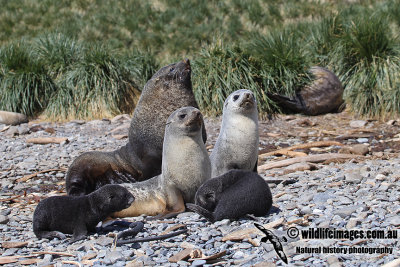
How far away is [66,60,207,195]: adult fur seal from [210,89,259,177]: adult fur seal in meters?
0.72

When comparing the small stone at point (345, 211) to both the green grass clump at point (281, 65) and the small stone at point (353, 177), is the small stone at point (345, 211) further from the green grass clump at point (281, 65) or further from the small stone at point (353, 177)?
the green grass clump at point (281, 65)

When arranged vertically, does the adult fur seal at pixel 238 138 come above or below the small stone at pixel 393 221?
above

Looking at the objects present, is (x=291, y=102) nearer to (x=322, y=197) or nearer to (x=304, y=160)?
(x=304, y=160)

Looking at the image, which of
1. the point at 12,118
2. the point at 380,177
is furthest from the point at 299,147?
the point at 12,118

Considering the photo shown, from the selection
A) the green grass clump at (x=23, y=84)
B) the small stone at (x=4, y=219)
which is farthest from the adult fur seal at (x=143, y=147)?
the green grass clump at (x=23, y=84)

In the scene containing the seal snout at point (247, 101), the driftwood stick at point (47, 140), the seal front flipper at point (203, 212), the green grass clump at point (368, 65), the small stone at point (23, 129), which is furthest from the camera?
the green grass clump at point (368, 65)

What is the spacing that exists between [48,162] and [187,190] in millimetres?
3272

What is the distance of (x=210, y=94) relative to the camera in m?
9.73

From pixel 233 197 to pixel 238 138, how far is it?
3.32ft

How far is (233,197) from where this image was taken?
4297mm

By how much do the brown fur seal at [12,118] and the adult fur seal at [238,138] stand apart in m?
5.72

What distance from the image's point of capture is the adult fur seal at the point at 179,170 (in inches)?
186

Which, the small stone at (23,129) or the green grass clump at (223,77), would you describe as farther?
the green grass clump at (223,77)

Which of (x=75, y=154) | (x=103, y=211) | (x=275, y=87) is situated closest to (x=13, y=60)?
(x=75, y=154)
